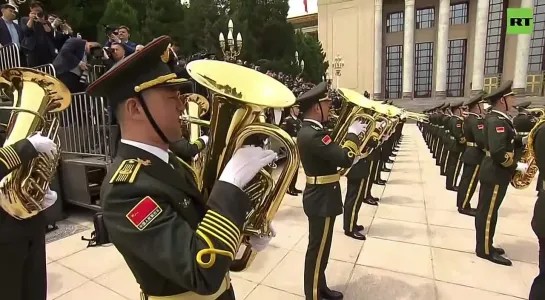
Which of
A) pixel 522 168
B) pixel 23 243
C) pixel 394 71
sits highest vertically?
pixel 394 71

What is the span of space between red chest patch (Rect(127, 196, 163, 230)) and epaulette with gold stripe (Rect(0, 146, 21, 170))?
1.61 meters

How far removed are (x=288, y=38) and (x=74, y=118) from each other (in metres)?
13.2

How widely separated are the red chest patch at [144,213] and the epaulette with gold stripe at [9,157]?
1.61 m

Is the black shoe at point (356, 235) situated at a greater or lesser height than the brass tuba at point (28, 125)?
lesser

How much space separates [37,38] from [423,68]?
34304 millimetres

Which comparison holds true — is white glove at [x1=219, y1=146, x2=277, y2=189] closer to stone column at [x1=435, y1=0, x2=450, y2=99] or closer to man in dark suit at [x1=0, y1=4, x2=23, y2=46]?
man in dark suit at [x1=0, y1=4, x2=23, y2=46]

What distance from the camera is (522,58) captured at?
27.2m

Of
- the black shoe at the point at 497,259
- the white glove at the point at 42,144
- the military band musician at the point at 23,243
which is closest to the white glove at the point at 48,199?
the military band musician at the point at 23,243

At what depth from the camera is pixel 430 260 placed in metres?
4.23

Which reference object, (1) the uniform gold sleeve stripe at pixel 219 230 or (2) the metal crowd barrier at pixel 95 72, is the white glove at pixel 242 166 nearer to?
(1) the uniform gold sleeve stripe at pixel 219 230

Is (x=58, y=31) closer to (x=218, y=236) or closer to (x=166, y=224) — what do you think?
(x=166, y=224)

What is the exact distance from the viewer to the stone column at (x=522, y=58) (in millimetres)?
27000

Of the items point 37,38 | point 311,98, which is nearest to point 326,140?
point 311,98

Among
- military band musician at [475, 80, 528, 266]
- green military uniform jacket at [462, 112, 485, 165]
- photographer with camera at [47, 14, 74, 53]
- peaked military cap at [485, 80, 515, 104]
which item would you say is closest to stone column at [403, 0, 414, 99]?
green military uniform jacket at [462, 112, 485, 165]
